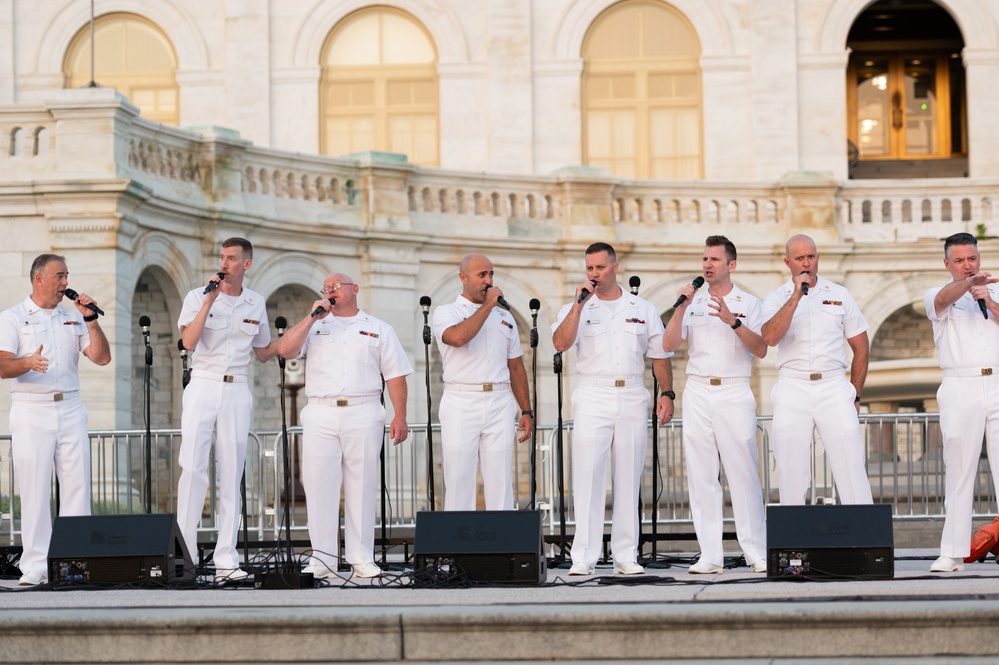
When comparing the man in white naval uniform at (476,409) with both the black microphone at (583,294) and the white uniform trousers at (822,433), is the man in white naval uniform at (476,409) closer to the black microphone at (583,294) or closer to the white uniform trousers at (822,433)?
the black microphone at (583,294)

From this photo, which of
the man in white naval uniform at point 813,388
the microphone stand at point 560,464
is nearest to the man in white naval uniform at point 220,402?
the microphone stand at point 560,464

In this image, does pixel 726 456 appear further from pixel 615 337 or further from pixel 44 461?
pixel 44 461

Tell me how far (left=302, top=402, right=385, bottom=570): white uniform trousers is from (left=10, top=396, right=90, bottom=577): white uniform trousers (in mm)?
1398

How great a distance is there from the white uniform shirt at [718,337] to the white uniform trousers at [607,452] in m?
0.41

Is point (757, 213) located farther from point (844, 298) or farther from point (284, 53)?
point (844, 298)

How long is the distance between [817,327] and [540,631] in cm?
338

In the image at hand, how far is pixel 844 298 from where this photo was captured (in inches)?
424

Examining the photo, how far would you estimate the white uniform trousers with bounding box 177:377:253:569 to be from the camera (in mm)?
10930

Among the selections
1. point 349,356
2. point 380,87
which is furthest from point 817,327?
point 380,87

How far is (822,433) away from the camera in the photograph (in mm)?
10523

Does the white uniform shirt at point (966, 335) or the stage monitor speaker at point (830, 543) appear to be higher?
the white uniform shirt at point (966, 335)

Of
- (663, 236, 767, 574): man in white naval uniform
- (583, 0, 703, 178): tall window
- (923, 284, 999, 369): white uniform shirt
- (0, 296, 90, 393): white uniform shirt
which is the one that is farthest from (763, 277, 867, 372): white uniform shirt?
(583, 0, 703, 178): tall window

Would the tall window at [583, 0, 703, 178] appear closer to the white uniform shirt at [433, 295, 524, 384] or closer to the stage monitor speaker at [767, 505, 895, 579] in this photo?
the white uniform shirt at [433, 295, 524, 384]

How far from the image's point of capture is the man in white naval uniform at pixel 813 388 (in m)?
10.5
